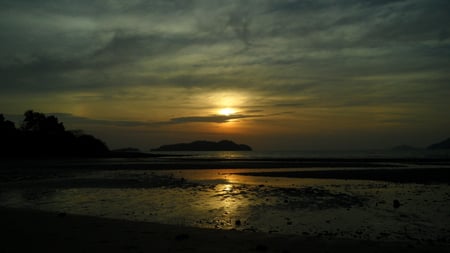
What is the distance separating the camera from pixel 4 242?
11180mm

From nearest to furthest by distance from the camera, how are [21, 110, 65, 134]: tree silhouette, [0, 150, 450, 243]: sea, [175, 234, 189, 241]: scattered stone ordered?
[175, 234, 189, 241]: scattered stone → [0, 150, 450, 243]: sea → [21, 110, 65, 134]: tree silhouette

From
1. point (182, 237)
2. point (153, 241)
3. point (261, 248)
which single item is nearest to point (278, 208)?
point (182, 237)

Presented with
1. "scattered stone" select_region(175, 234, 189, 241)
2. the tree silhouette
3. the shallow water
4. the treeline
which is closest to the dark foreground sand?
"scattered stone" select_region(175, 234, 189, 241)

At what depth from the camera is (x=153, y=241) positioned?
37.1 feet

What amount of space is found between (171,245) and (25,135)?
128m

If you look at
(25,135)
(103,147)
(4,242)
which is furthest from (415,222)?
(103,147)

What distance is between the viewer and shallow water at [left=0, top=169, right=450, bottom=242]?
14.0m

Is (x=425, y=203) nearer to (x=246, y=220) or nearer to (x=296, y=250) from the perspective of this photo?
(x=246, y=220)

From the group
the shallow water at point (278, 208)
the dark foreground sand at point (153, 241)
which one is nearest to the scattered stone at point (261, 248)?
the dark foreground sand at point (153, 241)

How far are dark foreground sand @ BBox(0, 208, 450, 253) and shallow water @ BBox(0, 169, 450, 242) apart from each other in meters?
1.37

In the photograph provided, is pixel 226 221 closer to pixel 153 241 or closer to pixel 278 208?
pixel 278 208

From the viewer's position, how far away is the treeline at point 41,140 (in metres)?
113

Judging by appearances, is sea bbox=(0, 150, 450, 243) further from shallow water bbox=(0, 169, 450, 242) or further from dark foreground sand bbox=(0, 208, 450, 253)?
dark foreground sand bbox=(0, 208, 450, 253)

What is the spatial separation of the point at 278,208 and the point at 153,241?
28.1ft
